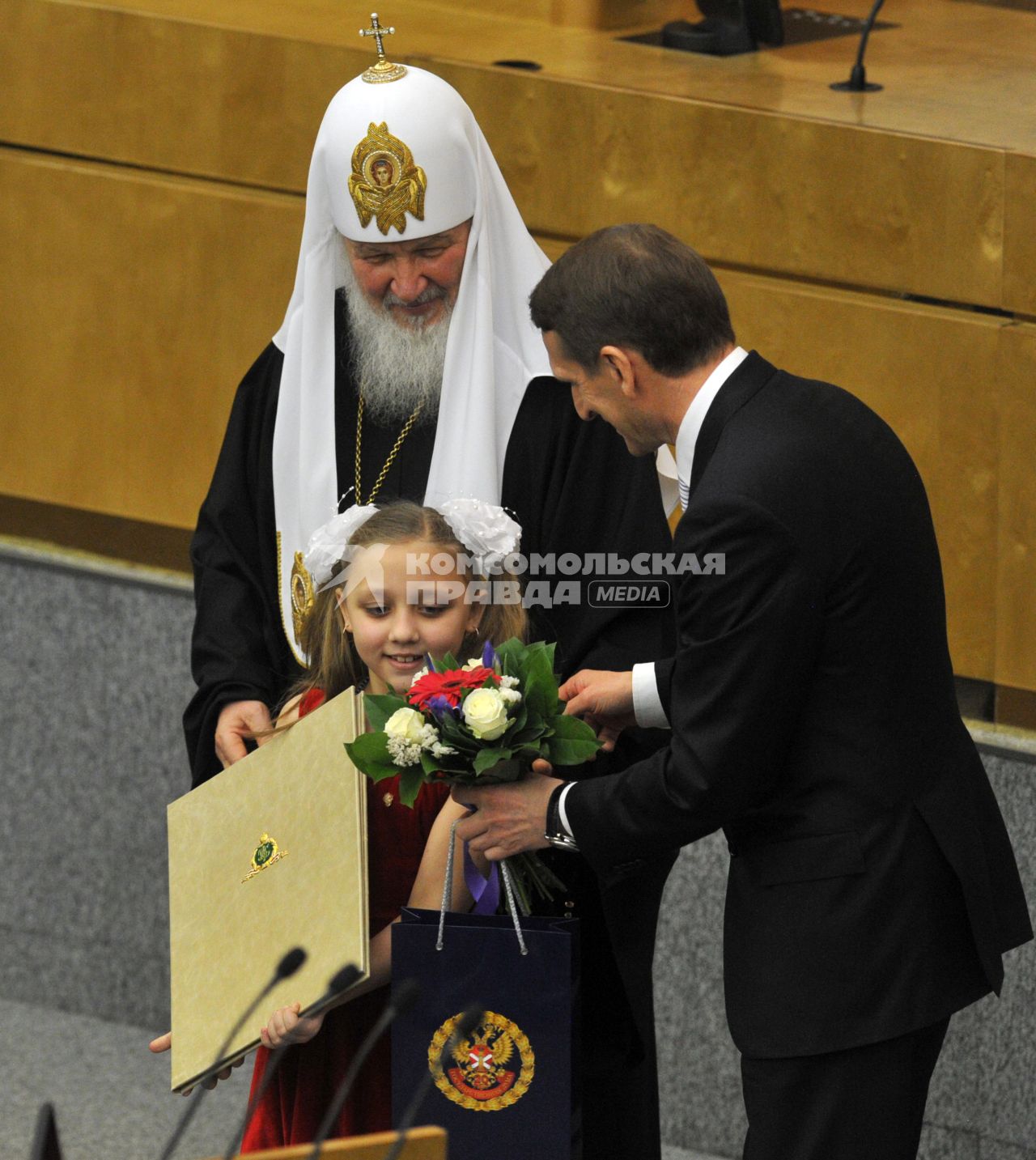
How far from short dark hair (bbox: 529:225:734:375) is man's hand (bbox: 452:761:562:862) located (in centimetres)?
64

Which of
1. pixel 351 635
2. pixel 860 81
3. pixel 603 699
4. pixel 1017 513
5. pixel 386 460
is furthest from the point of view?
pixel 860 81

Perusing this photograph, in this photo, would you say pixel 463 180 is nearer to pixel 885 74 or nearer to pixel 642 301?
pixel 642 301

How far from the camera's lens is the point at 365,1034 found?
11.4 feet

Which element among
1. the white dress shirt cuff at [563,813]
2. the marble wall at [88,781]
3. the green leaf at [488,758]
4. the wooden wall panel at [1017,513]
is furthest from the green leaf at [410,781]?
the marble wall at [88,781]

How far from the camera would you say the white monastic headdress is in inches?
147

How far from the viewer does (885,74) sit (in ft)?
15.5

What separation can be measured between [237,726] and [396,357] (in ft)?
2.44

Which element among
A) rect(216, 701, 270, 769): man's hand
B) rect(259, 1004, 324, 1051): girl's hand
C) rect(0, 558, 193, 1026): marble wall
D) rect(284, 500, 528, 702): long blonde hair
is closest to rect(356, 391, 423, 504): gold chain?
rect(284, 500, 528, 702): long blonde hair

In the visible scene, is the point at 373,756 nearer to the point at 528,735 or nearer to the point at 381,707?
the point at 381,707

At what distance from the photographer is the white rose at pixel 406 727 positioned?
297 cm

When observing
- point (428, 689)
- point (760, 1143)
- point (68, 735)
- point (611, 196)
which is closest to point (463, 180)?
point (611, 196)

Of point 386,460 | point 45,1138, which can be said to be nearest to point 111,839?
point 386,460

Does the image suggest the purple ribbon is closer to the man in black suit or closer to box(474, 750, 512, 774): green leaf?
the man in black suit

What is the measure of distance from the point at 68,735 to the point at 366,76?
7.94 ft
